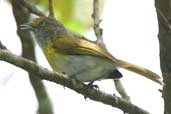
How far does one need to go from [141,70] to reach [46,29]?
123 cm

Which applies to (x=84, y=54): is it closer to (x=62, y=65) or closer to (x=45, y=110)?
(x=62, y=65)

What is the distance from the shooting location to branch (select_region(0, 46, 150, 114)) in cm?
249

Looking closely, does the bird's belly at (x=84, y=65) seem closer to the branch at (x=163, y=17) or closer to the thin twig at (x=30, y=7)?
the thin twig at (x=30, y=7)

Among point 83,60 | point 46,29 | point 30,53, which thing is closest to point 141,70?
point 83,60

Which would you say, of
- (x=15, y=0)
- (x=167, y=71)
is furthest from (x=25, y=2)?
(x=167, y=71)

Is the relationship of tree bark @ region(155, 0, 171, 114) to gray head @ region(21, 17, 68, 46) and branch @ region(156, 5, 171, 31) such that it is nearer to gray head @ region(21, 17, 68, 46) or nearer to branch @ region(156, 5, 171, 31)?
branch @ region(156, 5, 171, 31)

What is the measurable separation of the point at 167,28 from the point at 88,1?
1.33 meters

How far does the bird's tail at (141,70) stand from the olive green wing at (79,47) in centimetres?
11

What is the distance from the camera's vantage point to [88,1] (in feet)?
10.5

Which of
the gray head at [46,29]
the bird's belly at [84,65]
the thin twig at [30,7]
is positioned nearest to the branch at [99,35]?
the bird's belly at [84,65]

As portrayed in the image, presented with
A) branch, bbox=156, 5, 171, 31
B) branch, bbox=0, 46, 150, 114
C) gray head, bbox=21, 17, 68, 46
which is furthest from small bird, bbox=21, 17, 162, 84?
branch, bbox=156, 5, 171, 31

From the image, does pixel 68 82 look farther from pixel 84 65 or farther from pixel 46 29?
pixel 46 29

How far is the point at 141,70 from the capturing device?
11.1 feet

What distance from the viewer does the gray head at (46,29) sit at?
4.15 metres
